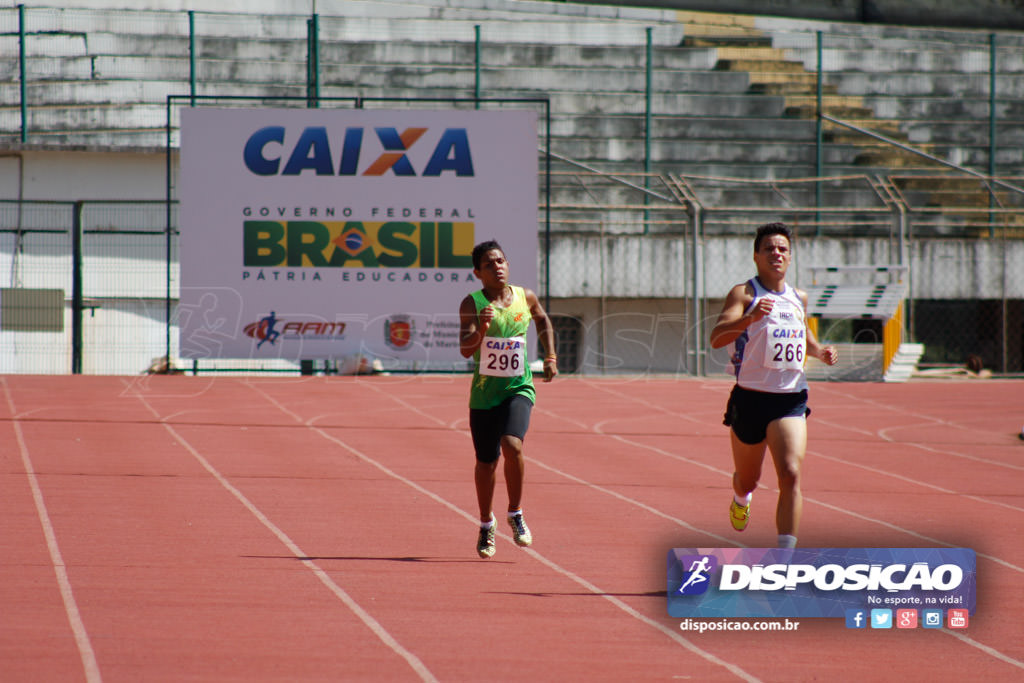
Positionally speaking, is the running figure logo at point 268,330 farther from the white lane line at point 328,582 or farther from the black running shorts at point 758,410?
the black running shorts at point 758,410

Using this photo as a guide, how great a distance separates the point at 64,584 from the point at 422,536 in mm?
2277

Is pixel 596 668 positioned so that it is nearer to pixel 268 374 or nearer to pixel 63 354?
pixel 268 374

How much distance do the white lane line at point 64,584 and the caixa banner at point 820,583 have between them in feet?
8.50

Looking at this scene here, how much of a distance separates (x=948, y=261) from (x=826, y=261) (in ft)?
6.73

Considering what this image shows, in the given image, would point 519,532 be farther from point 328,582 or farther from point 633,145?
point 633,145

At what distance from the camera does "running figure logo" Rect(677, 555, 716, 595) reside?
6.01m

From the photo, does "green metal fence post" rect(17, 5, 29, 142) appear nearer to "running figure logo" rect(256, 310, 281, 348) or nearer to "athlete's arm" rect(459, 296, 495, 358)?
"running figure logo" rect(256, 310, 281, 348)

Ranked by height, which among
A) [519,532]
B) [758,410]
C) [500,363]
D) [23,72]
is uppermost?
[23,72]

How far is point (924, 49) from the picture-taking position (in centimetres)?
2988

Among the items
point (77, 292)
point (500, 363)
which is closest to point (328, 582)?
point (500, 363)

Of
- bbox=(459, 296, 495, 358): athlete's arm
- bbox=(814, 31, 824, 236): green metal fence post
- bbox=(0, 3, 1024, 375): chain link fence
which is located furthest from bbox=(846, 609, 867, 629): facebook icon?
bbox=(814, 31, 824, 236): green metal fence post

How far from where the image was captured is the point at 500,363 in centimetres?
748

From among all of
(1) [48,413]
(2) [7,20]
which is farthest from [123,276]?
(2) [7,20]

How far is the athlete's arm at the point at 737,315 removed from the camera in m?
6.97
